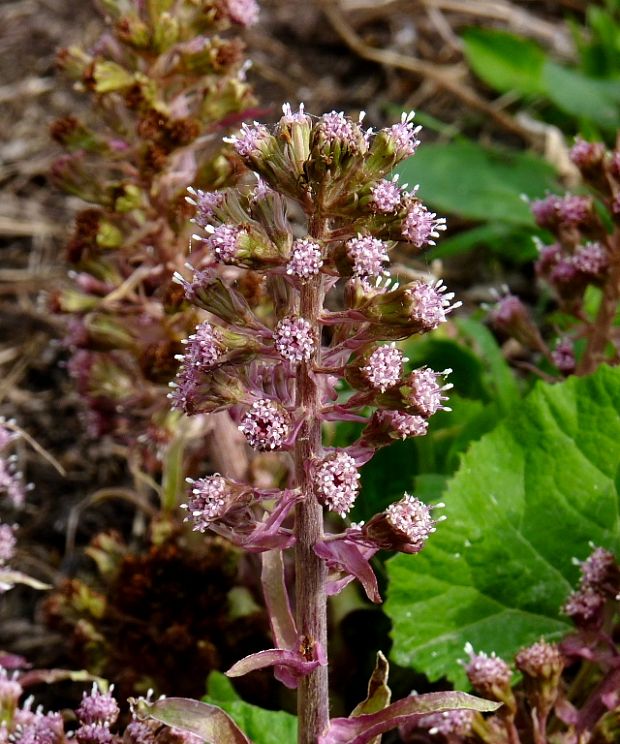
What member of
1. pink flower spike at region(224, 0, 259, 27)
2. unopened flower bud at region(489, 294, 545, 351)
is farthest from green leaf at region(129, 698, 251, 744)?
pink flower spike at region(224, 0, 259, 27)

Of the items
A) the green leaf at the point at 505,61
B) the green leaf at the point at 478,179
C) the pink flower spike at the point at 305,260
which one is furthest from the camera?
the green leaf at the point at 505,61

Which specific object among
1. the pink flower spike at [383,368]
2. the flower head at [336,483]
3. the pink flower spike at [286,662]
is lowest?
→ the pink flower spike at [286,662]

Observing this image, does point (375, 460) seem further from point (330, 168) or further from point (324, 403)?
point (330, 168)

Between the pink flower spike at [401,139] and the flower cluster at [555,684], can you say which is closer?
the pink flower spike at [401,139]

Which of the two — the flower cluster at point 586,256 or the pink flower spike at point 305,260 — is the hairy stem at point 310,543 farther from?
the flower cluster at point 586,256

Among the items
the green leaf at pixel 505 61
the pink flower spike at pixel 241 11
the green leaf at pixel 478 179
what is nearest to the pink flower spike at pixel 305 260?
the pink flower spike at pixel 241 11
